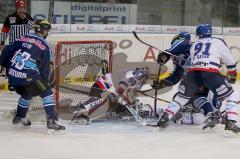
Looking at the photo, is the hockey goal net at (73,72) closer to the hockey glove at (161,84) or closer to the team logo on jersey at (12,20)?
the hockey glove at (161,84)

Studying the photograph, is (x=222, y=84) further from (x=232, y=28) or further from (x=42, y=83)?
(x=232, y=28)

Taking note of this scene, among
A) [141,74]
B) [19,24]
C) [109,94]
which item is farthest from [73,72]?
[19,24]

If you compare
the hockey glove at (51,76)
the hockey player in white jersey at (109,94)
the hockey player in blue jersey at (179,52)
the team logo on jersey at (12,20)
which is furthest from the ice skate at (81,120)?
the team logo on jersey at (12,20)

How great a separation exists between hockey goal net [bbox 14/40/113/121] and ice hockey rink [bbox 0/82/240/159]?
1.08ft

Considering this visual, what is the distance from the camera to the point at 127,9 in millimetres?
9883

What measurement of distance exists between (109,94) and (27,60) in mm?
998

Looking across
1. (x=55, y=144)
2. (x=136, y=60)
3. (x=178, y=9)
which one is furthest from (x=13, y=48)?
(x=178, y=9)

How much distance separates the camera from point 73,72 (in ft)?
20.5

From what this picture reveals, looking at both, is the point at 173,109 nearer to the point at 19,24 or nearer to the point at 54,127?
the point at 54,127

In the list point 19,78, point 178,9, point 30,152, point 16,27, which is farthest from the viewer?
point 178,9

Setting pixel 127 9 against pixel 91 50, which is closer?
pixel 91 50

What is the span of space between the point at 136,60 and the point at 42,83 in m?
4.31

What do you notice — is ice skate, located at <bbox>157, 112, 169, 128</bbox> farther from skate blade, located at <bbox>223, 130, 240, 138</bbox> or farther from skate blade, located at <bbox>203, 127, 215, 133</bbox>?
skate blade, located at <bbox>223, 130, 240, 138</bbox>

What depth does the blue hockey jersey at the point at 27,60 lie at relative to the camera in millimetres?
5305
